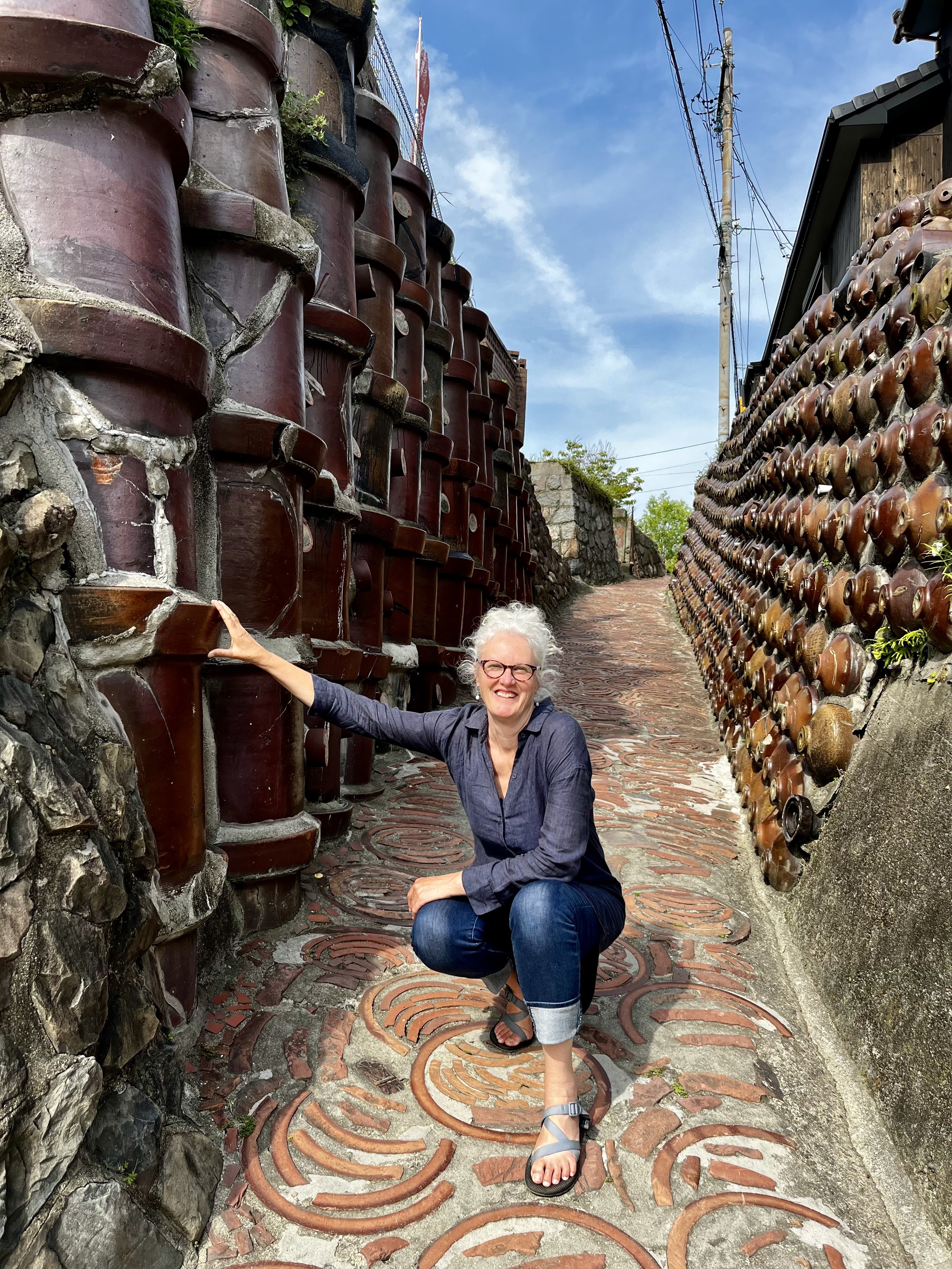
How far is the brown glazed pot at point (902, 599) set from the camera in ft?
7.25

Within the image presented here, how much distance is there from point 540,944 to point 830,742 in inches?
50.6

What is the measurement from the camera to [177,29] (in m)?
2.41

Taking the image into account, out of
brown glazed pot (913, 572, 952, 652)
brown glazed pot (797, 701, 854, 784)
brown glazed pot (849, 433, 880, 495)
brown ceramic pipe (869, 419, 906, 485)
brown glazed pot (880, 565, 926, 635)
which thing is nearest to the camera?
brown glazed pot (913, 572, 952, 652)

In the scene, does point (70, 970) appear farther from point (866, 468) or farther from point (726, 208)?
point (726, 208)

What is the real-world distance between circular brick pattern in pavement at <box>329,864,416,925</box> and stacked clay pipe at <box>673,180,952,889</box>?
4.22 ft

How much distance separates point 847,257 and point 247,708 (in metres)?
7.23

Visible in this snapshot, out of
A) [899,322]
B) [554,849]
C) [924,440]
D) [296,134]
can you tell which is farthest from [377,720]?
[296,134]

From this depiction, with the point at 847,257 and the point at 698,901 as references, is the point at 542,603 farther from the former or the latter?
the point at 698,901

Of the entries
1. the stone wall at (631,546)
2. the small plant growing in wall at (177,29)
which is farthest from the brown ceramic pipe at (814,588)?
the stone wall at (631,546)

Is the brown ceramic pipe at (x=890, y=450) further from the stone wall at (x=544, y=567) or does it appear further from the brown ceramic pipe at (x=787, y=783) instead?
the stone wall at (x=544, y=567)

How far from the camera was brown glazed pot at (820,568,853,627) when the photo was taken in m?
2.72

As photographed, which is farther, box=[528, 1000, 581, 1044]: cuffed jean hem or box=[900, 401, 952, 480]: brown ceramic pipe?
box=[900, 401, 952, 480]: brown ceramic pipe

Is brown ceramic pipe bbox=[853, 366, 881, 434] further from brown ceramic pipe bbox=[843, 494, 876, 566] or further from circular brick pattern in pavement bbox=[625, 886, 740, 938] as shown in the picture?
circular brick pattern in pavement bbox=[625, 886, 740, 938]

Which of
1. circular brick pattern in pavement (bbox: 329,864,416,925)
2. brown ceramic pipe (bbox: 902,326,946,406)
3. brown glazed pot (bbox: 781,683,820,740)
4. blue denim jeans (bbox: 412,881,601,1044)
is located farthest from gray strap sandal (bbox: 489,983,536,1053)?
brown ceramic pipe (bbox: 902,326,946,406)
